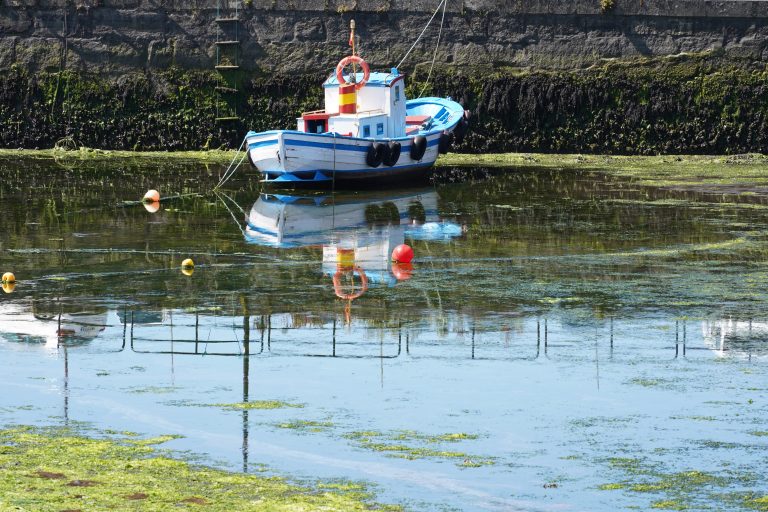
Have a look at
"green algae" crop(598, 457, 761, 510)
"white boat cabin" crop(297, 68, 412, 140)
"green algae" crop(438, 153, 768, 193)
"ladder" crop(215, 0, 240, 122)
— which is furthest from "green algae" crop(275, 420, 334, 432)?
"ladder" crop(215, 0, 240, 122)

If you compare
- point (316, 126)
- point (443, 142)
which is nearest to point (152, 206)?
point (316, 126)

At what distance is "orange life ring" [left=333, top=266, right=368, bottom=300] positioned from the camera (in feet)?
37.3

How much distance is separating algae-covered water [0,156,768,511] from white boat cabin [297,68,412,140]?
481 centimetres

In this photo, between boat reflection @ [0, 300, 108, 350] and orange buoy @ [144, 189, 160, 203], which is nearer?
boat reflection @ [0, 300, 108, 350]

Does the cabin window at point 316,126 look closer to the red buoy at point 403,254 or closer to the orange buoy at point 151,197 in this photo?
the orange buoy at point 151,197

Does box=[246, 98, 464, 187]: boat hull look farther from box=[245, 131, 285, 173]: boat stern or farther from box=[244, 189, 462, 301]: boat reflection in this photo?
box=[244, 189, 462, 301]: boat reflection

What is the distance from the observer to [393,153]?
21047 millimetres

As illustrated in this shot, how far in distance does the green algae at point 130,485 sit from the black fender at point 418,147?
14812mm

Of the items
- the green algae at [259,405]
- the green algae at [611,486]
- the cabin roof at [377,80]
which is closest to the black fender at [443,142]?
the cabin roof at [377,80]

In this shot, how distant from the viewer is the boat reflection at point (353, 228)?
12.6 m

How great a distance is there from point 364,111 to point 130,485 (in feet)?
52.8

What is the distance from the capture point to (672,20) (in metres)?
26.4

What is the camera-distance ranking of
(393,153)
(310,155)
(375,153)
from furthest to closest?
(393,153) → (375,153) → (310,155)

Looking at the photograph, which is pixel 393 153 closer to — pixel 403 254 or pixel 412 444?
pixel 403 254
